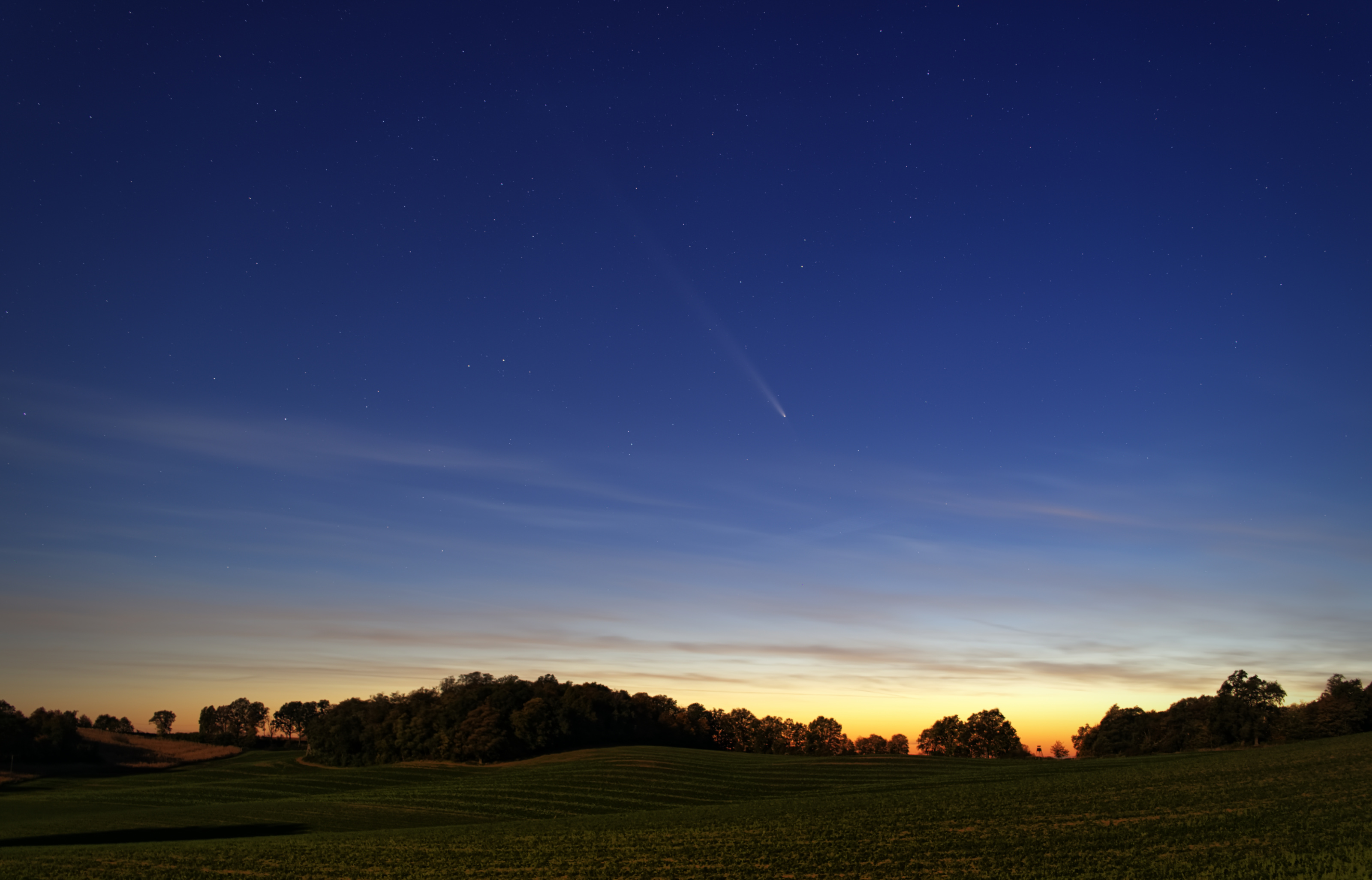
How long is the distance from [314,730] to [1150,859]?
403 ft

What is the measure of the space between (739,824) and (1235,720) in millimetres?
140364

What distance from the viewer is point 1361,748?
2744 inches

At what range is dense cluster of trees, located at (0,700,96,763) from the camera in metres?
122

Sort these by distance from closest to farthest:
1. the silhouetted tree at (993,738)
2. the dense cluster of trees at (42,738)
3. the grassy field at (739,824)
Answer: the grassy field at (739,824), the dense cluster of trees at (42,738), the silhouetted tree at (993,738)

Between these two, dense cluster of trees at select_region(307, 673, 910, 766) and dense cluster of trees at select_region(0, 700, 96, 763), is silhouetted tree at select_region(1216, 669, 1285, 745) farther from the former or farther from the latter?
dense cluster of trees at select_region(0, 700, 96, 763)

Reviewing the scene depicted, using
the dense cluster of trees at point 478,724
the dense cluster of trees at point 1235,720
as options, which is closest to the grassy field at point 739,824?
the dense cluster of trees at point 478,724

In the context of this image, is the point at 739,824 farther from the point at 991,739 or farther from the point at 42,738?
the point at 991,739

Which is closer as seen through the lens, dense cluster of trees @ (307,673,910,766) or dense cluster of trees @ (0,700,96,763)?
dense cluster of trees @ (307,673,910,766)

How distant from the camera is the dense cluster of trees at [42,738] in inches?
4791

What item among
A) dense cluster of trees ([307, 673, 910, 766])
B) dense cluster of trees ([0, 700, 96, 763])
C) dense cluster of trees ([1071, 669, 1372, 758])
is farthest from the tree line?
dense cluster of trees ([1071, 669, 1372, 758])

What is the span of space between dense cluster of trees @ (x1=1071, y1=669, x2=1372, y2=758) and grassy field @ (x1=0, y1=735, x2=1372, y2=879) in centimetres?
5269

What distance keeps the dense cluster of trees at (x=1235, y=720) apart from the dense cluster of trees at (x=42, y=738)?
16907cm

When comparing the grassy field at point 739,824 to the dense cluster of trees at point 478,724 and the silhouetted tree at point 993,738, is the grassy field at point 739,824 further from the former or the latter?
the silhouetted tree at point 993,738

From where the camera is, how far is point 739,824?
141 feet
